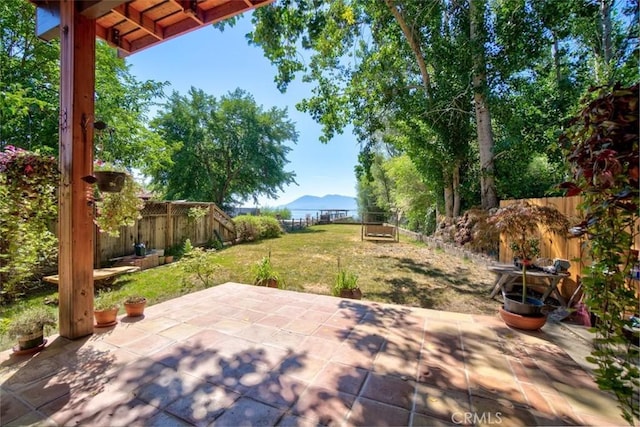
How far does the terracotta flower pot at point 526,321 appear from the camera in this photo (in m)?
2.79

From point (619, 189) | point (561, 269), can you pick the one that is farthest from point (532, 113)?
point (619, 189)

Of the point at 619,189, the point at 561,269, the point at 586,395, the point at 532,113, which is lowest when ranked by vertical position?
the point at 586,395

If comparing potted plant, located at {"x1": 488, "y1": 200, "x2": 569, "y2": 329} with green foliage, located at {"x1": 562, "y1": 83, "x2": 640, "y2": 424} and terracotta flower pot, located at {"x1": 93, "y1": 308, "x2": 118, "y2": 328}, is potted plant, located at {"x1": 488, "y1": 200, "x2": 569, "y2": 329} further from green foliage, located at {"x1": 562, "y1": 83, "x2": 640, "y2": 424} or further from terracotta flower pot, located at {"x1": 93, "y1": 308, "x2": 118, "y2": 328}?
terracotta flower pot, located at {"x1": 93, "y1": 308, "x2": 118, "y2": 328}

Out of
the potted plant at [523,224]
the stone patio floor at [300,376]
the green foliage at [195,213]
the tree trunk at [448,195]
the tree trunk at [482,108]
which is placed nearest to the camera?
the stone patio floor at [300,376]

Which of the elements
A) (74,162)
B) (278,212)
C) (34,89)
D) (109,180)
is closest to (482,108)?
(109,180)

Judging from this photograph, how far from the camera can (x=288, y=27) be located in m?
4.43

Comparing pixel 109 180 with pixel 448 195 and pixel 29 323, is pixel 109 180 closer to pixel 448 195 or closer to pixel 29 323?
pixel 29 323

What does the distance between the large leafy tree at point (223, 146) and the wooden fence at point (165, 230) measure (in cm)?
784

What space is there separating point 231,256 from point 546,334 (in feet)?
22.6

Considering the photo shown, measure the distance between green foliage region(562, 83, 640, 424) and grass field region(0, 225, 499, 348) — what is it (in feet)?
10.6

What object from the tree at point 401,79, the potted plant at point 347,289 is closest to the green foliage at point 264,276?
the potted plant at point 347,289

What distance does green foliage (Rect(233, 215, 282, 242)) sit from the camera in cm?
1076

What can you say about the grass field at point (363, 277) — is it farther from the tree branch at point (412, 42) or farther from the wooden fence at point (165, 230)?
the tree branch at point (412, 42)

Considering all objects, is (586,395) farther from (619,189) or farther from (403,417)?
(619,189)
